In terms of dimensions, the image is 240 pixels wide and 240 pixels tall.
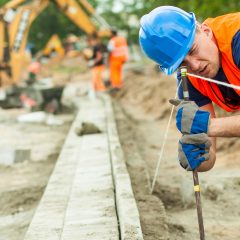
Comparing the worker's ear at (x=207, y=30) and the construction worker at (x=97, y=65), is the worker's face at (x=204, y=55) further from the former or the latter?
the construction worker at (x=97, y=65)

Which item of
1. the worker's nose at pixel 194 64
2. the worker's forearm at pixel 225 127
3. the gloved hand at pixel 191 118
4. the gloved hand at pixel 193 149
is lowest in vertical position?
the gloved hand at pixel 193 149

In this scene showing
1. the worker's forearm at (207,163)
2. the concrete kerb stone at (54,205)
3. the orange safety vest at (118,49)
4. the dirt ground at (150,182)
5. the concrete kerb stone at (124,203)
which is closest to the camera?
the concrete kerb stone at (124,203)

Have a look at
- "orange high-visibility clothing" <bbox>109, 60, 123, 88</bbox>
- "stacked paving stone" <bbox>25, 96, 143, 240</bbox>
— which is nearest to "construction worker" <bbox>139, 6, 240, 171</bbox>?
"stacked paving stone" <bbox>25, 96, 143, 240</bbox>

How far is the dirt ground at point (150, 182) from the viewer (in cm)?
394

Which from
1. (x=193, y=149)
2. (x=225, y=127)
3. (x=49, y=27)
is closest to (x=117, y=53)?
(x=193, y=149)

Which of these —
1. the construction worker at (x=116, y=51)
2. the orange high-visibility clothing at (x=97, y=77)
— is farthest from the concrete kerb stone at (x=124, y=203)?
the construction worker at (x=116, y=51)

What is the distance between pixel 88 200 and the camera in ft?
13.5

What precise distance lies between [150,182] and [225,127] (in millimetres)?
2236

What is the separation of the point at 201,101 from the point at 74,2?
1332cm

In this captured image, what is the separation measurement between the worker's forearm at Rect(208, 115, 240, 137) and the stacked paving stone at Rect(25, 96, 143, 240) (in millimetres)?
842

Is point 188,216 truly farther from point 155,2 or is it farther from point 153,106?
point 155,2

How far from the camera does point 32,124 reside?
1008cm

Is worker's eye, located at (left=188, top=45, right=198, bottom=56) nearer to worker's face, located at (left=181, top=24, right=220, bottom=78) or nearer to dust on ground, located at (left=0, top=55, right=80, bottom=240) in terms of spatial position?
worker's face, located at (left=181, top=24, right=220, bottom=78)

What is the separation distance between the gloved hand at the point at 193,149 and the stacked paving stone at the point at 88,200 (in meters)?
0.57
